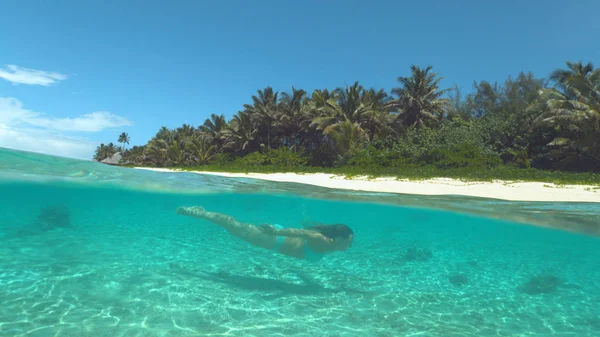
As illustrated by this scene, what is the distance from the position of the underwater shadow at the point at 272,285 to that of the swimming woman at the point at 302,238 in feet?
3.14

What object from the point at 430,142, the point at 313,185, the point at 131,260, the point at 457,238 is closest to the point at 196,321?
the point at 131,260

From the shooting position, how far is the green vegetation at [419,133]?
78.9 ft

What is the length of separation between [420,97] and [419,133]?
4842 mm

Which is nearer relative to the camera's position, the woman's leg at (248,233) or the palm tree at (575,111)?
the woman's leg at (248,233)

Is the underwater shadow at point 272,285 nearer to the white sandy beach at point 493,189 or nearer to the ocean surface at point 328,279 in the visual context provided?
the ocean surface at point 328,279

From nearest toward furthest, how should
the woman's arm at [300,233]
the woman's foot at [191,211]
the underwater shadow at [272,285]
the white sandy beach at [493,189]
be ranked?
the underwater shadow at [272,285]
the woman's arm at [300,233]
the woman's foot at [191,211]
the white sandy beach at [493,189]

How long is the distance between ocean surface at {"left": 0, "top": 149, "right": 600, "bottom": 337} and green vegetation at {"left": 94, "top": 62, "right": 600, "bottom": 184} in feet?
26.6

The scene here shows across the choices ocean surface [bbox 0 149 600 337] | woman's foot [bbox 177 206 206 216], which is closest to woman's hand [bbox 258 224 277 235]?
ocean surface [bbox 0 149 600 337]

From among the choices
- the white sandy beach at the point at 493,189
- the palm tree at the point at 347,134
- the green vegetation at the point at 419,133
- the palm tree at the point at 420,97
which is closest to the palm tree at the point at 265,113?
the green vegetation at the point at 419,133

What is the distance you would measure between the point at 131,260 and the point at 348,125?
27.8 metres

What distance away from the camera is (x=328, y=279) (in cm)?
721

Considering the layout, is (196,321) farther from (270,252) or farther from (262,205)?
(262,205)

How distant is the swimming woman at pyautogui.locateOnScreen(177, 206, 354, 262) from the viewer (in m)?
7.87

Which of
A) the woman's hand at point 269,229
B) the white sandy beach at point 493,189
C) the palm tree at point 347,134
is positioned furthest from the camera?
the palm tree at point 347,134
